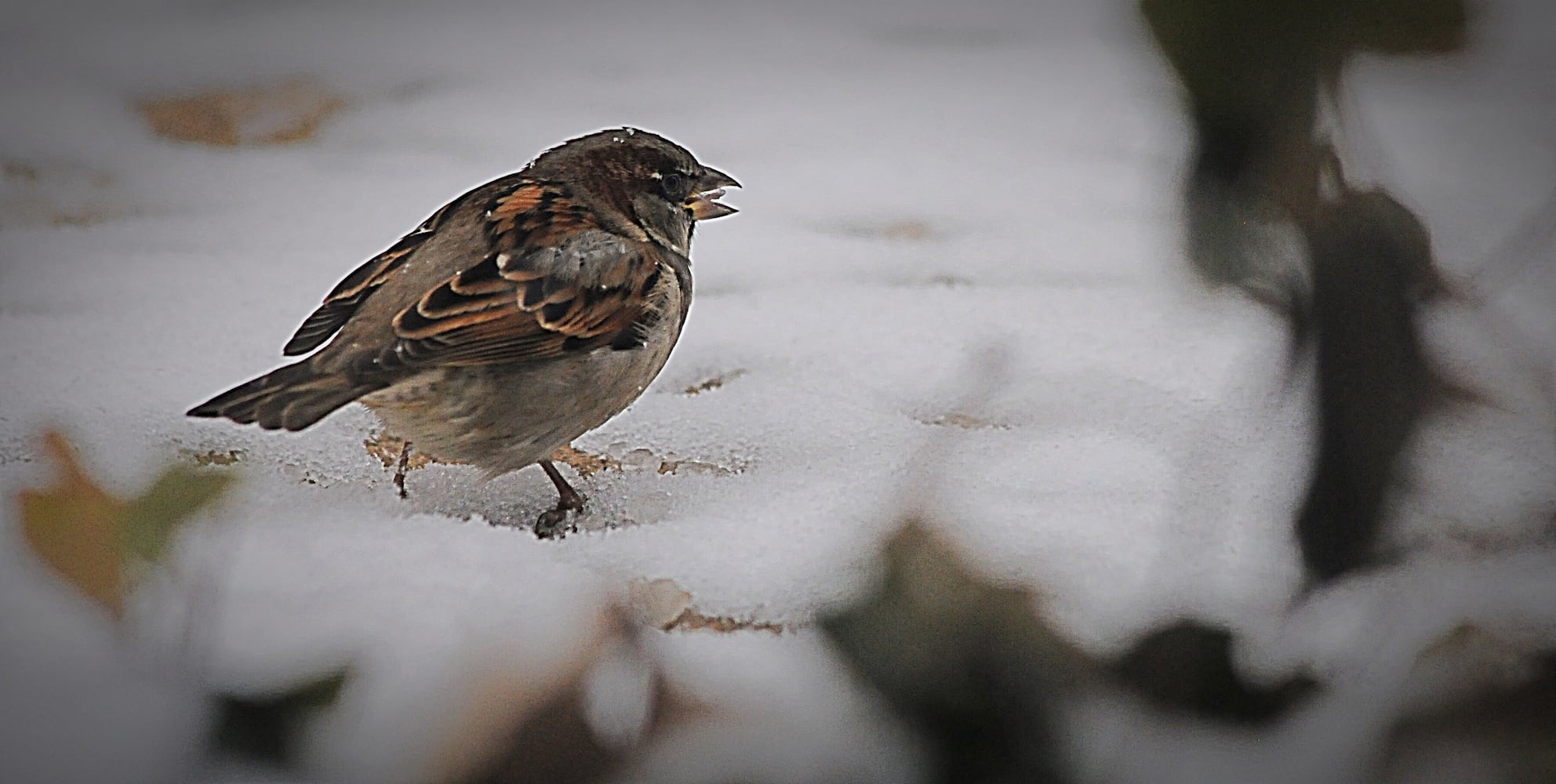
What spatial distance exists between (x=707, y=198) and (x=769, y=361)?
31cm

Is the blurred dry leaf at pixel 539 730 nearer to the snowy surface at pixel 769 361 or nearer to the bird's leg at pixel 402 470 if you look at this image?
the snowy surface at pixel 769 361

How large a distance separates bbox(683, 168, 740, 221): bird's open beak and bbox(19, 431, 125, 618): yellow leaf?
1.10m

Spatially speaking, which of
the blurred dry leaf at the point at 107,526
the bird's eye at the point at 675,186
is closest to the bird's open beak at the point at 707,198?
the bird's eye at the point at 675,186

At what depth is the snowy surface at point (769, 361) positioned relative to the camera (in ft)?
4.76

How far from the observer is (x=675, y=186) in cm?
228

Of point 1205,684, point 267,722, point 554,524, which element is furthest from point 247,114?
point 1205,684

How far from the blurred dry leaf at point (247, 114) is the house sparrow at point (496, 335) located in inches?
55.4

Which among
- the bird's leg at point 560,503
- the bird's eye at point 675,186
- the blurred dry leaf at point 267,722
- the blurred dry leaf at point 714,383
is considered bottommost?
the blurred dry leaf at point 714,383

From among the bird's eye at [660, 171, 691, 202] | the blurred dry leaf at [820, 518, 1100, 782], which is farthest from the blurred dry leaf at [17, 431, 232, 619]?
the bird's eye at [660, 171, 691, 202]

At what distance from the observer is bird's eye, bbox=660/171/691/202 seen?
7.44 ft

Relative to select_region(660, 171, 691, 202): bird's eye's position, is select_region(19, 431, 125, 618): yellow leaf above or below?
above

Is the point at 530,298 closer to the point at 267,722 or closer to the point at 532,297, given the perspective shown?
the point at 532,297

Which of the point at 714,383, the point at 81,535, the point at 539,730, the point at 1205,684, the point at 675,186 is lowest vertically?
the point at 714,383

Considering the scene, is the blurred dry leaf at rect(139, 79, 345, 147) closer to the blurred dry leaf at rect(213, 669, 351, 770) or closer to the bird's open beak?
the bird's open beak
